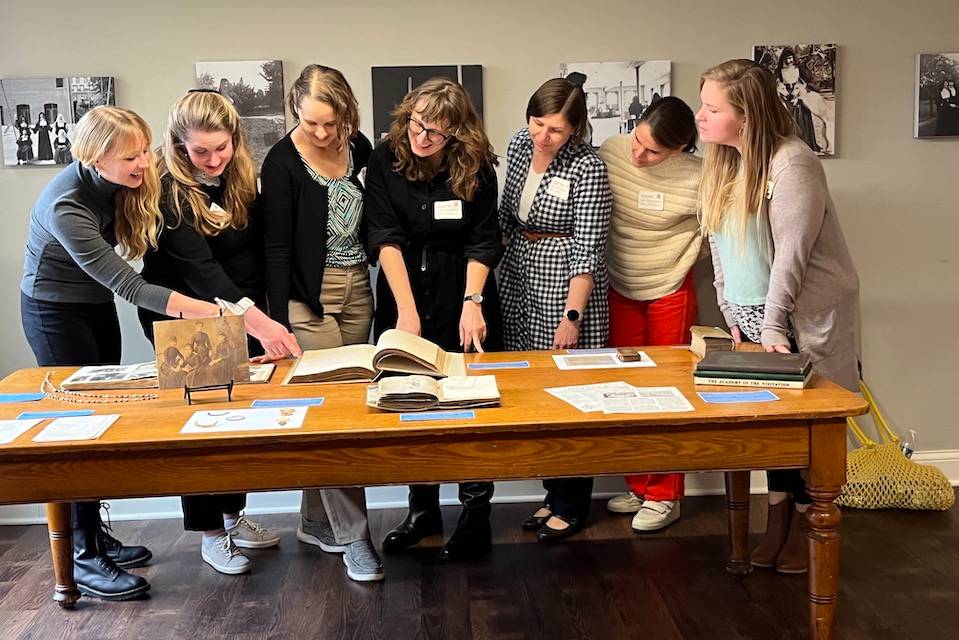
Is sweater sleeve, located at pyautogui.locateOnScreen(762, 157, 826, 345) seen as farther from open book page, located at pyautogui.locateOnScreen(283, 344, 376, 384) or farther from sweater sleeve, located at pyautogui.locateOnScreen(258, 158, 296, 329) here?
sweater sleeve, located at pyautogui.locateOnScreen(258, 158, 296, 329)

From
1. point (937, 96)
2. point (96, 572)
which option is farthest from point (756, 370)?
point (96, 572)

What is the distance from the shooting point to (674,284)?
11.0ft

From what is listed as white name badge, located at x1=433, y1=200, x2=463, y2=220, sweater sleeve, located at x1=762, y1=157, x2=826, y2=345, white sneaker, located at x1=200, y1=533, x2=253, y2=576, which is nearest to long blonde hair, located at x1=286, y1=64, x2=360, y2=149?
white name badge, located at x1=433, y1=200, x2=463, y2=220

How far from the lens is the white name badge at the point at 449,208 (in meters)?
3.06

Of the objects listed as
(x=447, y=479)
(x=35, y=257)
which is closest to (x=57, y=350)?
(x=35, y=257)

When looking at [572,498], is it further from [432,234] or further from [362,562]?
[432,234]

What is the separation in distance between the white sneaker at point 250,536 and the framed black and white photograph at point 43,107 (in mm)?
1473

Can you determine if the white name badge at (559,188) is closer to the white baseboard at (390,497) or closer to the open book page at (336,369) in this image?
the open book page at (336,369)

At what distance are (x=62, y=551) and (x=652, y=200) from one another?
2106mm

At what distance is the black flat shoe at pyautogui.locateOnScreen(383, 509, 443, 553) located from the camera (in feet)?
10.8

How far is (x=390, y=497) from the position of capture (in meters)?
3.75

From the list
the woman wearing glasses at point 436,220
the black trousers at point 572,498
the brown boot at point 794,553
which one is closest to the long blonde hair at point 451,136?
the woman wearing glasses at point 436,220

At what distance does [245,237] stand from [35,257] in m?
0.60

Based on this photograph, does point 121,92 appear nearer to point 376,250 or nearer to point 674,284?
point 376,250
